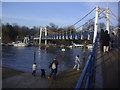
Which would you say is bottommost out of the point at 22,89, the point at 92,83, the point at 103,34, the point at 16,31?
the point at 22,89

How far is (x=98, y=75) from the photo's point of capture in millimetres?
4598

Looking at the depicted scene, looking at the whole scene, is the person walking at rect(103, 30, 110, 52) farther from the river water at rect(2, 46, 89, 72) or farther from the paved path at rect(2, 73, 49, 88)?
the river water at rect(2, 46, 89, 72)

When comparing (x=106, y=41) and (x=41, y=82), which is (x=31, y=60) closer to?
(x=41, y=82)

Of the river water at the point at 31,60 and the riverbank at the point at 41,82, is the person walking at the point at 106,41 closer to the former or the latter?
the riverbank at the point at 41,82

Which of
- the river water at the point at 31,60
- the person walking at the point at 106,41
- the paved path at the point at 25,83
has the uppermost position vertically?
the person walking at the point at 106,41

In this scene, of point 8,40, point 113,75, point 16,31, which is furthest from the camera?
point 16,31

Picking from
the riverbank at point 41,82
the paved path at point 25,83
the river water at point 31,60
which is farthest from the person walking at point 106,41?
the river water at point 31,60

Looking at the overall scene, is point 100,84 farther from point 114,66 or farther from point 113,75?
point 114,66

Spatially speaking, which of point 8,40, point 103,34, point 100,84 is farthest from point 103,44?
point 8,40

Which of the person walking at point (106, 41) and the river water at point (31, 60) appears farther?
the river water at point (31, 60)

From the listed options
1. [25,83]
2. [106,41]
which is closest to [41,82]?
[25,83]

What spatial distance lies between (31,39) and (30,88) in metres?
81.7

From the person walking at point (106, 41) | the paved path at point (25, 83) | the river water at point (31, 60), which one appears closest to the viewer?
the paved path at point (25, 83)

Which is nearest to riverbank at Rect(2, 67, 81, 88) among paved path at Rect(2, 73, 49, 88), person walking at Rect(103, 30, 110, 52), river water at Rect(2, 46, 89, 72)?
paved path at Rect(2, 73, 49, 88)
